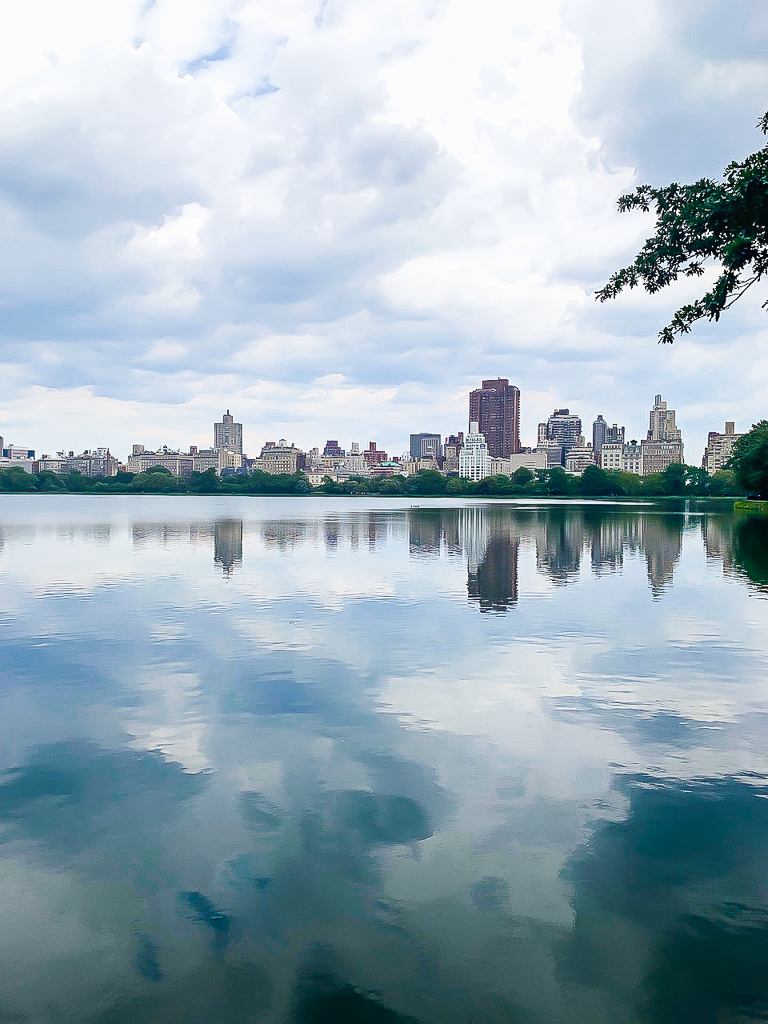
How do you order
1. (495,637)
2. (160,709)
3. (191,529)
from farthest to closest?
1. (191,529)
2. (495,637)
3. (160,709)

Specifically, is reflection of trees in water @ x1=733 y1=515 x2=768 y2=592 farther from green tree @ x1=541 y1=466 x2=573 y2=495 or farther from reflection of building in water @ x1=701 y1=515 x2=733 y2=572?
green tree @ x1=541 y1=466 x2=573 y2=495

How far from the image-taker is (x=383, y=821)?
8336mm

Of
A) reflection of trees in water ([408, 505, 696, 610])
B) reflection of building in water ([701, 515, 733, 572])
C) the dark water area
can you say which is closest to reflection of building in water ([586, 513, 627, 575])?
reflection of trees in water ([408, 505, 696, 610])

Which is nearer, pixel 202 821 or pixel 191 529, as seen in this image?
pixel 202 821

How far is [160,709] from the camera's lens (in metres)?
12.4

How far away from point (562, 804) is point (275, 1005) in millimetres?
4319

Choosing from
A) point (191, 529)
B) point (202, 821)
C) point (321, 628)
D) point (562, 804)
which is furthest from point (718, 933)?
point (191, 529)

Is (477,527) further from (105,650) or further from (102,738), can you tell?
(102,738)

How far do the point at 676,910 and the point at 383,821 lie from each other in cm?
302

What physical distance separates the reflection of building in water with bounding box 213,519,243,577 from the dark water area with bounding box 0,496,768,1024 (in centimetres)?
1382

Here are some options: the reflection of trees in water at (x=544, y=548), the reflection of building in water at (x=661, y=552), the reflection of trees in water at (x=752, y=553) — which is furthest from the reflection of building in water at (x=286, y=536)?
the reflection of trees in water at (x=752, y=553)

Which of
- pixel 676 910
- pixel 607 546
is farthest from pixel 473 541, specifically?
pixel 676 910

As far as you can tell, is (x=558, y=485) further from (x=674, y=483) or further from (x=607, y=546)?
(x=607, y=546)

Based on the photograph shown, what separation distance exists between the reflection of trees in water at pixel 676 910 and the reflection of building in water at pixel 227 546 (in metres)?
23.3
